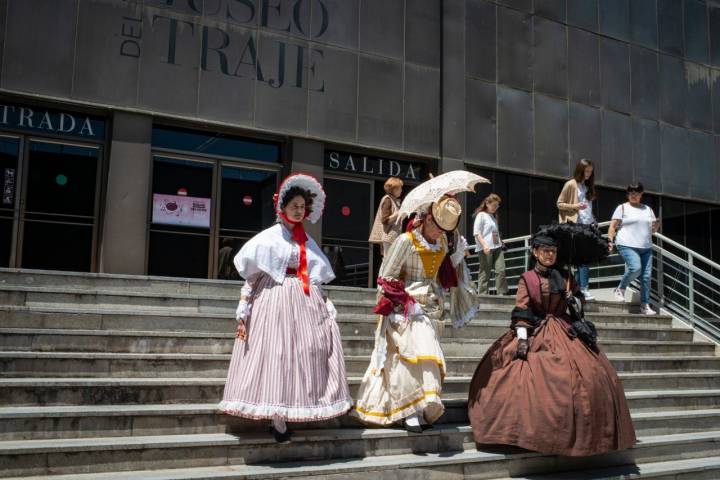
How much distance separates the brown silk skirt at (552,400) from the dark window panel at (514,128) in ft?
32.9

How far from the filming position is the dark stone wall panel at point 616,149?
16.5 m

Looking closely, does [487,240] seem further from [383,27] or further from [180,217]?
[383,27]

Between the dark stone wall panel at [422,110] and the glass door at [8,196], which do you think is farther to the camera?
the dark stone wall panel at [422,110]

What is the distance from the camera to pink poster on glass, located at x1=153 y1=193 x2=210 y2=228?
39.3 feet

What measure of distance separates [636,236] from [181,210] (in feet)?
24.3

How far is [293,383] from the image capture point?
4.85m

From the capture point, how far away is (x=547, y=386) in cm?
524

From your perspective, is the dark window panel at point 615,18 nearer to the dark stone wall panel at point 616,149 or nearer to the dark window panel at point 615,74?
the dark window panel at point 615,74

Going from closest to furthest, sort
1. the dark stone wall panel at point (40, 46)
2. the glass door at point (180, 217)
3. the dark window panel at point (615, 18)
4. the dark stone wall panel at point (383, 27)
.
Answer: the dark stone wall panel at point (40, 46) → the glass door at point (180, 217) → the dark stone wall panel at point (383, 27) → the dark window panel at point (615, 18)

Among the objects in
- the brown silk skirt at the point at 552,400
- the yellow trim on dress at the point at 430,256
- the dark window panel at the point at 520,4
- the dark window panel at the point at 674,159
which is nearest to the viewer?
the brown silk skirt at the point at 552,400

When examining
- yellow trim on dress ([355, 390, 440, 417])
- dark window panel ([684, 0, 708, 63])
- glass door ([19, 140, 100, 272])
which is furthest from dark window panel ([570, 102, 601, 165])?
yellow trim on dress ([355, 390, 440, 417])

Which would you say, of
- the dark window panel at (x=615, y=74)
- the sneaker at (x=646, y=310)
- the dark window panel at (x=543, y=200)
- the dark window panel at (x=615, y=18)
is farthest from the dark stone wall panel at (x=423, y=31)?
the sneaker at (x=646, y=310)

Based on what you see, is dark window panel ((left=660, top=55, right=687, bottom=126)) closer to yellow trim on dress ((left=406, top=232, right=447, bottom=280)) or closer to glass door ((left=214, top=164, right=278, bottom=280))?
glass door ((left=214, top=164, right=278, bottom=280))

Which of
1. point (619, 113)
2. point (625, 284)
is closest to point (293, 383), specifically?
point (625, 284)
